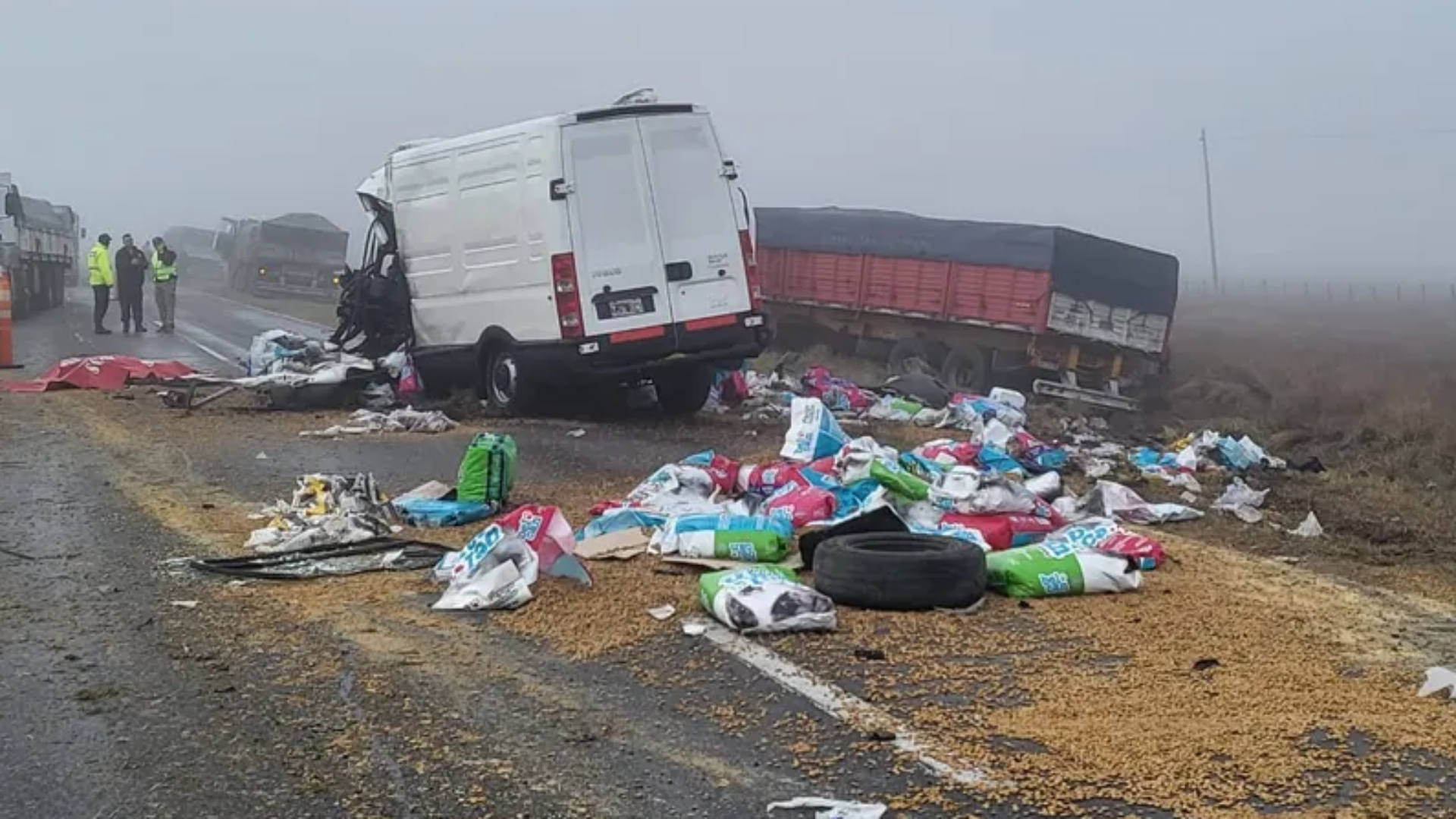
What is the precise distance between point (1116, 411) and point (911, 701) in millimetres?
16321

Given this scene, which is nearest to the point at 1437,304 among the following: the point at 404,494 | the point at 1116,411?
the point at 1116,411

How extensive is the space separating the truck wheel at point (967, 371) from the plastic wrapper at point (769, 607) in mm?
15591

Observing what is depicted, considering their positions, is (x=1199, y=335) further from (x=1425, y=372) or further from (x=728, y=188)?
(x=728, y=188)

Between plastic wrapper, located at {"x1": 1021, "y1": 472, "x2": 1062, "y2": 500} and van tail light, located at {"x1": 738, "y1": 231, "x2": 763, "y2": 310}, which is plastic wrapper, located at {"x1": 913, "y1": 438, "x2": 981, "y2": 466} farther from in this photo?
van tail light, located at {"x1": 738, "y1": 231, "x2": 763, "y2": 310}

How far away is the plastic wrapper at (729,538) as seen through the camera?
6926 mm

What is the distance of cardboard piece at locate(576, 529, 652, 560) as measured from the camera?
7195 mm

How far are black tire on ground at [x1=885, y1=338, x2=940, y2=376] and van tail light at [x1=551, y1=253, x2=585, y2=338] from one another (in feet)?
34.3

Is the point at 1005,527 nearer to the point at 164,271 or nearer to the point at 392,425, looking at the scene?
the point at 392,425

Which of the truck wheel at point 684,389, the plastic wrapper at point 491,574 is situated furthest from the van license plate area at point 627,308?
the plastic wrapper at point 491,574

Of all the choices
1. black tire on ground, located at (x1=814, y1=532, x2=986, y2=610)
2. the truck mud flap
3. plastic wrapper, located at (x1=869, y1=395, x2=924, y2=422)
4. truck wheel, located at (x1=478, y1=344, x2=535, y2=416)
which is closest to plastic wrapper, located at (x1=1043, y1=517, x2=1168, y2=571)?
black tire on ground, located at (x1=814, y1=532, x2=986, y2=610)

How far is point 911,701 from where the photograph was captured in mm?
4867

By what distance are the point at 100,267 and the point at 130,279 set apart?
0.53 meters

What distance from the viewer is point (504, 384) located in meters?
13.5

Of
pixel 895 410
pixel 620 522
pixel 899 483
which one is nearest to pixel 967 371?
pixel 895 410
